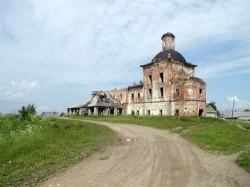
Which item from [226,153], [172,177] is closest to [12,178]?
[172,177]

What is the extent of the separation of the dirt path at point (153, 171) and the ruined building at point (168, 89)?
2382 cm

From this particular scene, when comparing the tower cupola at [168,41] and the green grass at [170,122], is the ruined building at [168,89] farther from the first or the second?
the green grass at [170,122]

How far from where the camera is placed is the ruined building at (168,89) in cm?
3462

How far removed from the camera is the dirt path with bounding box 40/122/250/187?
6910 mm

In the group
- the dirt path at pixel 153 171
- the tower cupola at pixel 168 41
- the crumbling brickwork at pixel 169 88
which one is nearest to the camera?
the dirt path at pixel 153 171

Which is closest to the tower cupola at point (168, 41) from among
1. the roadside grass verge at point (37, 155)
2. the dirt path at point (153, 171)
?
the roadside grass verge at point (37, 155)

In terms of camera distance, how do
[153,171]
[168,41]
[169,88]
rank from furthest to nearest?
[168,41]
[169,88]
[153,171]

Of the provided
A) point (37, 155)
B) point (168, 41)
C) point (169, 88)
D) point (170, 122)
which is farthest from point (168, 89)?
point (37, 155)

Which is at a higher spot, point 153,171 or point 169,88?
point 169,88

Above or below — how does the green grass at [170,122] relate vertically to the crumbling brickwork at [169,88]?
below

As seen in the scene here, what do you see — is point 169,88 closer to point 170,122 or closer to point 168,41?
point 168,41

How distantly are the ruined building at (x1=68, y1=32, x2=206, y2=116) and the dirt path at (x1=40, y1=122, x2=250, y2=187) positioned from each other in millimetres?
23821

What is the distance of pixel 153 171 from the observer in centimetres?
795

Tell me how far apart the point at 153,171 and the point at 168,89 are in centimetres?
2925
